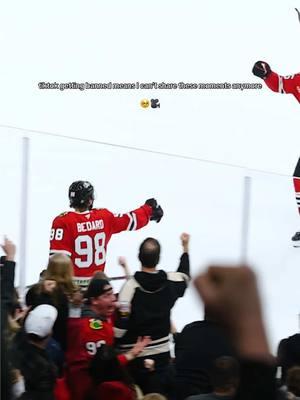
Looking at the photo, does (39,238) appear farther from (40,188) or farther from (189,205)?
(189,205)

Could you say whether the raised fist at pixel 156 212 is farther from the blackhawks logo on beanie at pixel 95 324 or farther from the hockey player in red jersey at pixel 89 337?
the blackhawks logo on beanie at pixel 95 324

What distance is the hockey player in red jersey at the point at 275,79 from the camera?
25.5 ft

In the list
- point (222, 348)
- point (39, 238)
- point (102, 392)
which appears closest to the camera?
point (102, 392)

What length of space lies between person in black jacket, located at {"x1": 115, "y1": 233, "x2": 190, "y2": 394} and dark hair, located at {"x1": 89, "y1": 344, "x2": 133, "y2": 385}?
51 cm

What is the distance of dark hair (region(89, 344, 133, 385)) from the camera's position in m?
4.02

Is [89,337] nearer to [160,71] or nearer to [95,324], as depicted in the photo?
[95,324]

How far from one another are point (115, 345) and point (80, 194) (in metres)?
1.69

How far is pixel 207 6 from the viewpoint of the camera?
7820 mm

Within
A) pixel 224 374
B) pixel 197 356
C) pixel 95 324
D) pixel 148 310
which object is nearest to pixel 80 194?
pixel 148 310

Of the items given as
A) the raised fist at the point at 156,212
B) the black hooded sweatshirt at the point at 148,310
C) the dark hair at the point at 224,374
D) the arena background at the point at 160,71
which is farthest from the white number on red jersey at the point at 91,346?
the arena background at the point at 160,71

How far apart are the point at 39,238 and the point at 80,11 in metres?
2.19

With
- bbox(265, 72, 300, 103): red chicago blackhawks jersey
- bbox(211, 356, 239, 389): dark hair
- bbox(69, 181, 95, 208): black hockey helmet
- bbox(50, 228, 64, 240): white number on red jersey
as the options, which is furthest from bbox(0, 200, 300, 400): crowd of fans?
bbox(265, 72, 300, 103): red chicago blackhawks jersey

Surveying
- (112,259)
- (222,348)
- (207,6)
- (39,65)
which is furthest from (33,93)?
(222,348)

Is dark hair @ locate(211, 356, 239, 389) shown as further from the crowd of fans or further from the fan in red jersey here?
the fan in red jersey
